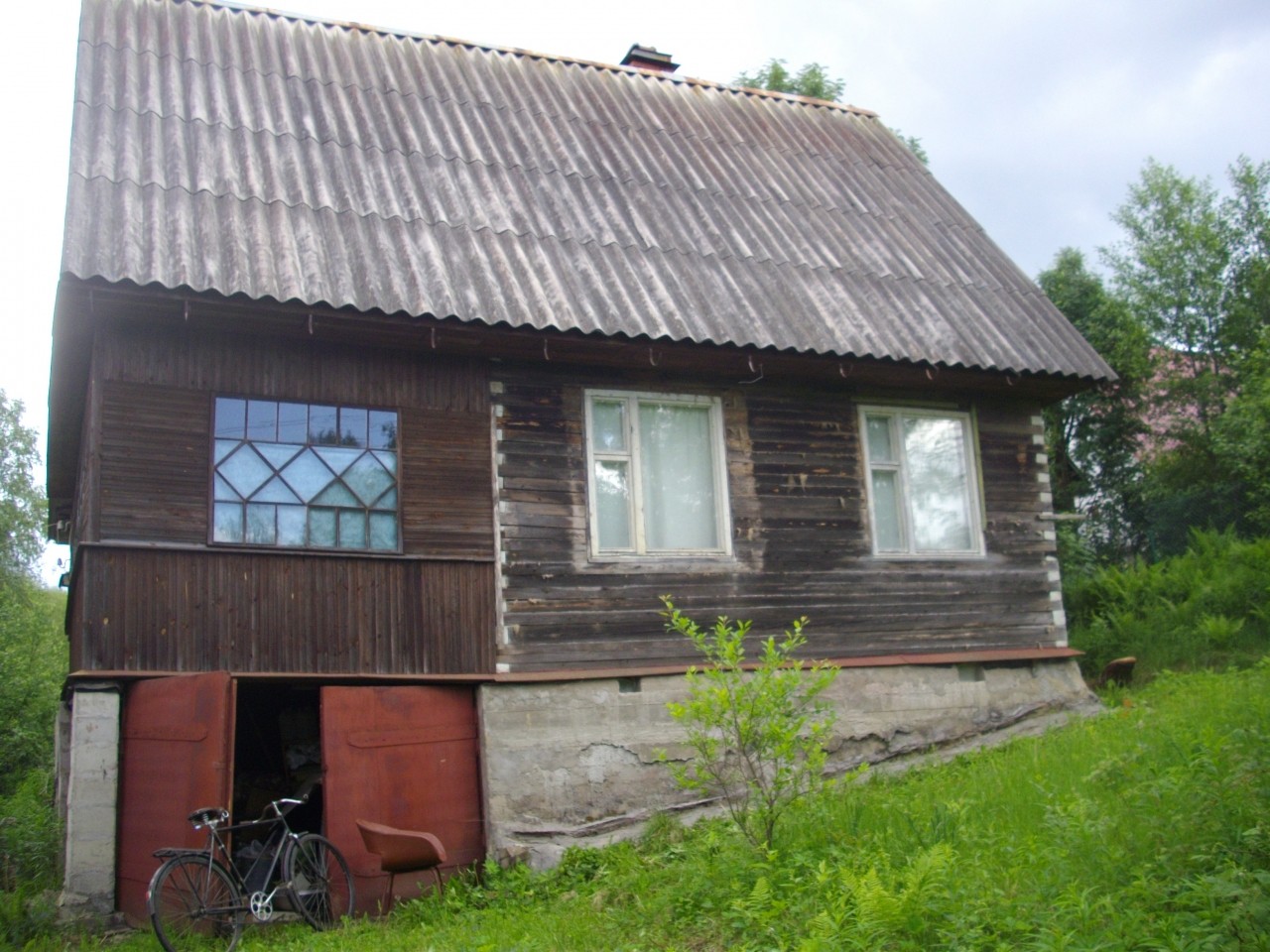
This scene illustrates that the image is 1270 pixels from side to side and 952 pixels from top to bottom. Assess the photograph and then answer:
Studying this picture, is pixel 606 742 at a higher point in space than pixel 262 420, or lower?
lower

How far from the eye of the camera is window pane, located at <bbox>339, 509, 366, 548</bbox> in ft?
32.4

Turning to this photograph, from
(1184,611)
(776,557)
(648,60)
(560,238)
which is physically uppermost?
(648,60)

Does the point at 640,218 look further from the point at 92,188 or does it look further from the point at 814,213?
the point at 92,188

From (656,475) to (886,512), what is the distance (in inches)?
100

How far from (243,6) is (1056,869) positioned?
12.3 meters

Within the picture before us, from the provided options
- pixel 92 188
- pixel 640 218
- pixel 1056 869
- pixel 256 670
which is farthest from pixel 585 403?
pixel 1056 869

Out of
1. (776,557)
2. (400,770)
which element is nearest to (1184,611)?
(776,557)

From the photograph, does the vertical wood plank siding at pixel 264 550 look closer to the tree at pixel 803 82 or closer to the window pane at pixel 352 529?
the window pane at pixel 352 529

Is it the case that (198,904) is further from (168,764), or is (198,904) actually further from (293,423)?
(293,423)

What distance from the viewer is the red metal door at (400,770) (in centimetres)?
926

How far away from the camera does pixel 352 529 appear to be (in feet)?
32.6

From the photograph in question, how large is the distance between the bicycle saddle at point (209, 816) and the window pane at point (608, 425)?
4474 millimetres

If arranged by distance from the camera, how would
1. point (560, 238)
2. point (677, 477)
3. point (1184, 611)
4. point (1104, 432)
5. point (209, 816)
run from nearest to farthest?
point (209, 816), point (677, 477), point (560, 238), point (1184, 611), point (1104, 432)

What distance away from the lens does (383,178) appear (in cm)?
1173
